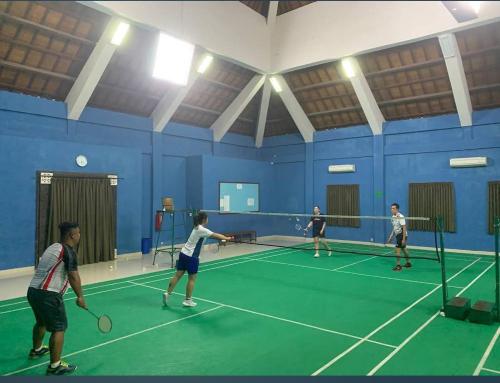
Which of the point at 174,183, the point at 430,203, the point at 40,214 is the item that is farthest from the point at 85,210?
the point at 430,203

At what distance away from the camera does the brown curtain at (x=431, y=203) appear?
48.0ft

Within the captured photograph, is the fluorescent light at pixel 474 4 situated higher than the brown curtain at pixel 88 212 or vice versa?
the fluorescent light at pixel 474 4

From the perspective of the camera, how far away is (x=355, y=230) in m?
17.2

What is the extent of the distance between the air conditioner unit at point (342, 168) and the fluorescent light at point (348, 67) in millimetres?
4386

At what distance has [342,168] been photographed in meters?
17.4

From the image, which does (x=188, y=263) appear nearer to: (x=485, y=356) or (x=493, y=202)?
(x=485, y=356)

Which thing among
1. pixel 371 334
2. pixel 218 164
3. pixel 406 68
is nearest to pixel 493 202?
pixel 406 68

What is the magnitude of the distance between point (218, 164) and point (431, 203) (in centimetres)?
897

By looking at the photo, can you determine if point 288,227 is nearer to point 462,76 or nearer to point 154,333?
point 462,76

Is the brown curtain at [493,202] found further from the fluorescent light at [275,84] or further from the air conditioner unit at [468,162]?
the fluorescent light at [275,84]

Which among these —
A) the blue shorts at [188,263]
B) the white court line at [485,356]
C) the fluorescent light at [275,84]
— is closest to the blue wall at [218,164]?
the fluorescent light at [275,84]

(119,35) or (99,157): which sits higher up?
(119,35)

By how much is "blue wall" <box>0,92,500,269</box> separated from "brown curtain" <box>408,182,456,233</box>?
0.26 m

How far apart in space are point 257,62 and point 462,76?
23.3 ft
